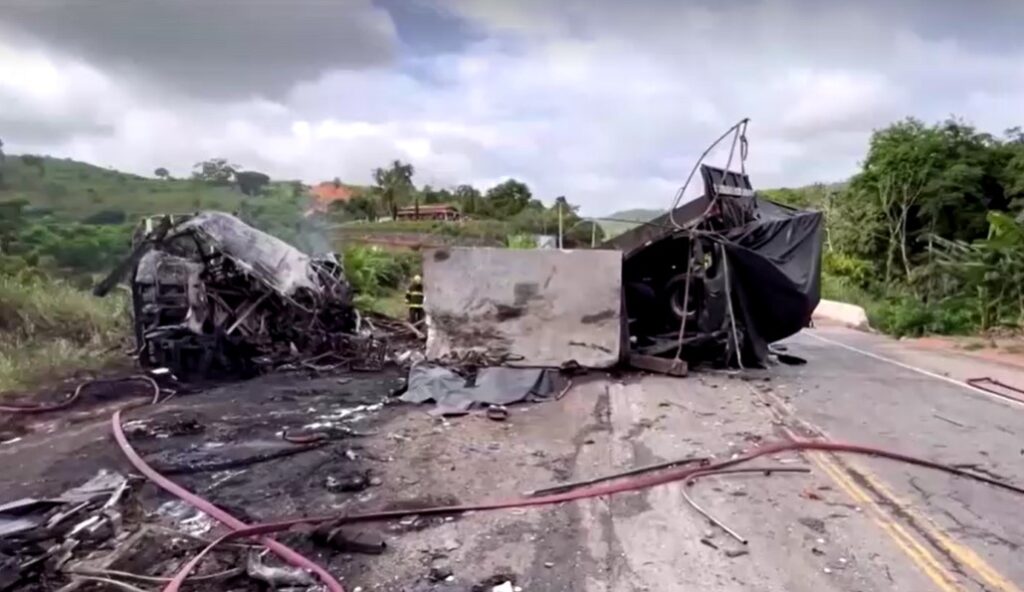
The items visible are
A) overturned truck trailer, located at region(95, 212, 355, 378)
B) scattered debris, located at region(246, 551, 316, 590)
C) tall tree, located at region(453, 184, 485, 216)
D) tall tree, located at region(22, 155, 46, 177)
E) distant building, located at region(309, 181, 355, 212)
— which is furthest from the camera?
tall tree, located at region(453, 184, 485, 216)

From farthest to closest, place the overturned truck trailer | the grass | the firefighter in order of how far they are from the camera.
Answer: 1. the firefighter
2. the overturned truck trailer
3. the grass

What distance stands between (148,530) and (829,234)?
104 feet

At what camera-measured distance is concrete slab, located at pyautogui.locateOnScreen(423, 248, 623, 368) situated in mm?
10648

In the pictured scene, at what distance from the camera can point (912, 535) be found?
14.5ft

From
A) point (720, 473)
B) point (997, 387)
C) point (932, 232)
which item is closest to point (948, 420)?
point (997, 387)

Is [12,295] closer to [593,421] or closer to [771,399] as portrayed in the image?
[593,421]

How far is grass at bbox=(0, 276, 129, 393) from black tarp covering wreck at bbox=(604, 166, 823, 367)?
8.14 metres

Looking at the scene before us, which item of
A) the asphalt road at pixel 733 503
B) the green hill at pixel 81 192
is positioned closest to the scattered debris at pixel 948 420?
the asphalt road at pixel 733 503

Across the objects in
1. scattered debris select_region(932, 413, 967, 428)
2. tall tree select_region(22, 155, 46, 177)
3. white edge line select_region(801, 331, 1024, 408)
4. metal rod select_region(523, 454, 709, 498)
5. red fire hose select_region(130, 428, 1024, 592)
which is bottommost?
white edge line select_region(801, 331, 1024, 408)

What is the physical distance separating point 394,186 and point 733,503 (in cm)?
3206

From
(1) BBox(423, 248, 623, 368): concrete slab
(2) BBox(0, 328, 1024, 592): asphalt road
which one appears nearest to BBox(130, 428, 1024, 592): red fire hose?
(2) BBox(0, 328, 1024, 592): asphalt road

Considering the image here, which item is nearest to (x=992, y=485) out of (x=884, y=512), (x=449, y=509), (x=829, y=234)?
(x=884, y=512)

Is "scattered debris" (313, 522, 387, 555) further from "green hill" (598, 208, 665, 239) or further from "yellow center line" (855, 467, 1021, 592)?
"green hill" (598, 208, 665, 239)

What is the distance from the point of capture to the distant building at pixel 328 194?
2245cm
